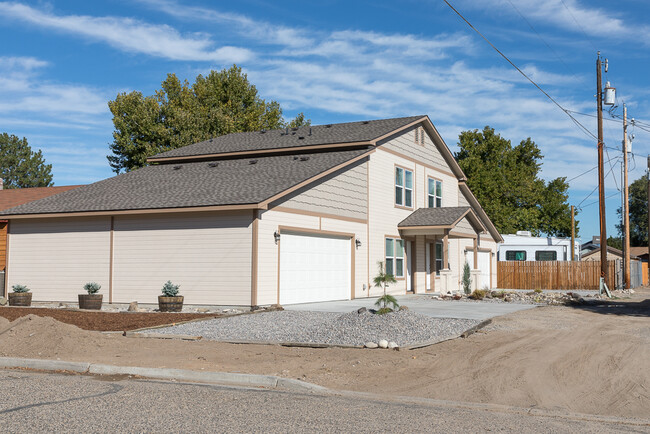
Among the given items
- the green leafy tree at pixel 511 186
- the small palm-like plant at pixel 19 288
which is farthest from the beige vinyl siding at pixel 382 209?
the green leafy tree at pixel 511 186

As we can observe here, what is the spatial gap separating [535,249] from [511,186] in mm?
18494

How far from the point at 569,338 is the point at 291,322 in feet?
21.1

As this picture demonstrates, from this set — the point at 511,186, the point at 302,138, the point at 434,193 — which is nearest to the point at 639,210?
the point at 511,186

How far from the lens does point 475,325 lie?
1600 cm

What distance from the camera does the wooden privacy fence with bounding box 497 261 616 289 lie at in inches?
1469

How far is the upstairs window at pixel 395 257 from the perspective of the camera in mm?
28078

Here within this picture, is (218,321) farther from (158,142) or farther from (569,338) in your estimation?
(158,142)

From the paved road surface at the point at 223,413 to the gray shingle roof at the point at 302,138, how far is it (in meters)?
18.8

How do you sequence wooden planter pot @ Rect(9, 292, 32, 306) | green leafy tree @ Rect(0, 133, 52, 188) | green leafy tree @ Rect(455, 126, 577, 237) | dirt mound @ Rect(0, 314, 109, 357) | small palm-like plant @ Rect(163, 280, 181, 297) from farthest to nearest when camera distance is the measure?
green leafy tree @ Rect(0, 133, 52, 188), green leafy tree @ Rect(455, 126, 577, 237), wooden planter pot @ Rect(9, 292, 32, 306), small palm-like plant @ Rect(163, 280, 181, 297), dirt mound @ Rect(0, 314, 109, 357)

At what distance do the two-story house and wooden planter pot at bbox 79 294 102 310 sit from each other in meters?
0.93

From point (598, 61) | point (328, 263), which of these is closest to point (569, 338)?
point (328, 263)

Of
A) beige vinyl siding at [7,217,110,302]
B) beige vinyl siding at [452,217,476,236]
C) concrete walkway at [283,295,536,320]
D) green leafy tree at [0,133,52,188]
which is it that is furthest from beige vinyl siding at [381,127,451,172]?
green leafy tree at [0,133,52,188]

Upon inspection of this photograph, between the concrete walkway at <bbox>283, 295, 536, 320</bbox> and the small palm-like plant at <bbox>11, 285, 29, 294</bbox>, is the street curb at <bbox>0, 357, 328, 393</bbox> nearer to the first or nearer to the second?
the concrete walkway at <bbox>283, 295, 536, 320</bbox>

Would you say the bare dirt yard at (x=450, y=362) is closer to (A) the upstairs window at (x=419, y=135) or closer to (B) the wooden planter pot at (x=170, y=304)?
(B) the wooden planter pot at (x=170, y=304)
